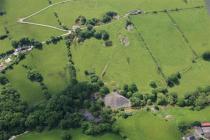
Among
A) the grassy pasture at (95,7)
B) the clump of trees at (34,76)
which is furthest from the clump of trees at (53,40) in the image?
the clump of trees at (34,76)

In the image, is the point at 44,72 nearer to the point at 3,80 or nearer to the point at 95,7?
the point at 3,80

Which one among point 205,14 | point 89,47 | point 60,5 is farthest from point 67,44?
point 205,14

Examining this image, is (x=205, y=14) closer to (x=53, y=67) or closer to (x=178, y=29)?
(x=178, y=29)

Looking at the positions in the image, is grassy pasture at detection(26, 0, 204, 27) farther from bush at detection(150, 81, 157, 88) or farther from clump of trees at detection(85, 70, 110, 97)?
bush at detection(150, 81, 157, 88)

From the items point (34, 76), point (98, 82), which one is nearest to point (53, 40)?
point (34, 76)

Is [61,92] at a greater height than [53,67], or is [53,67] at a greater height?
[53,67]

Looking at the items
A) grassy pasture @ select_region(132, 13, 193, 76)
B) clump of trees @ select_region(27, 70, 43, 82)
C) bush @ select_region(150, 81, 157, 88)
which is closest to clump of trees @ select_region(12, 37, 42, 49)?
clump of trees @ select_region(27, 70, 43, 82)
